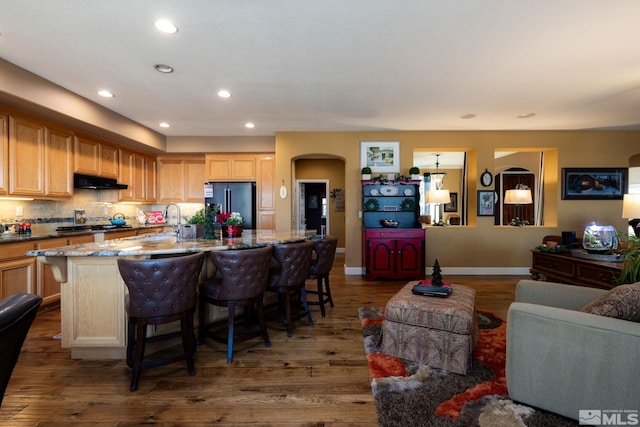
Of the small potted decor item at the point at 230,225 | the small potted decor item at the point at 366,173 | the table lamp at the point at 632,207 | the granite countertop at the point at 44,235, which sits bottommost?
the granite countertop at the point at 44,235

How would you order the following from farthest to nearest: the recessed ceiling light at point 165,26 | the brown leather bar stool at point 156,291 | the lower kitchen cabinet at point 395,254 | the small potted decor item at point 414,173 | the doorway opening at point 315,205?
the doorway opening at point 315,205 → the small potted decor item at point 414,173 → the lower kitchen cabinet at point 395,254 → the recessed ceiling light at point 165,26 → the brown leather bar stool at point 156,291

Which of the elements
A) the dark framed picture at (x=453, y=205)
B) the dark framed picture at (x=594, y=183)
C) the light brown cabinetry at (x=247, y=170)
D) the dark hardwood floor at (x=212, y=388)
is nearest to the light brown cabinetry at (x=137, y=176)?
the light brown cabinetry at (x=247, y=170)

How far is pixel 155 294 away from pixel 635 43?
4347 millimetres

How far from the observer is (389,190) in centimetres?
528

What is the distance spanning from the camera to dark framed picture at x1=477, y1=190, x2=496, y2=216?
532 centimetres

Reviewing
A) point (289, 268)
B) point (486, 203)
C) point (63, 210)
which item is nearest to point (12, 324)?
point (289, 268)

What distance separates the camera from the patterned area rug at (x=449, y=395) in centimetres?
162

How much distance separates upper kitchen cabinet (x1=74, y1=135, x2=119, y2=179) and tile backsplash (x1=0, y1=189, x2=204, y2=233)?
43 centimetres

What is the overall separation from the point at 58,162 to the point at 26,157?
442mm

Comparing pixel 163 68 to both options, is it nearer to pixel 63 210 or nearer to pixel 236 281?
pixel 236 281

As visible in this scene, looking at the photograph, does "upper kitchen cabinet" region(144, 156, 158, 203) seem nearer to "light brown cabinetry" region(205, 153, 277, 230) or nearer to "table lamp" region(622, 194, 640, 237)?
"light brown cabinetry" region(205, 153, 277, 230)

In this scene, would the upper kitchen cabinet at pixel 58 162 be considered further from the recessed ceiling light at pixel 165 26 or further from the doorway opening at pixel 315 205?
the doorway opening at pixel 315 205

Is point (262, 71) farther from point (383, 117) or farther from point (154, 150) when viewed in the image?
point (154, 150)

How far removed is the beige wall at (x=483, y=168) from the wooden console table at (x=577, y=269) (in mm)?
1876
